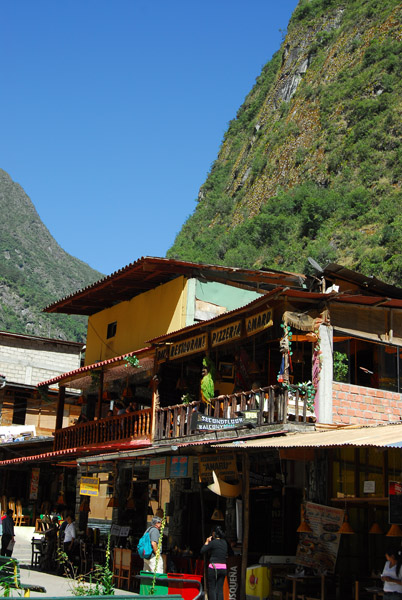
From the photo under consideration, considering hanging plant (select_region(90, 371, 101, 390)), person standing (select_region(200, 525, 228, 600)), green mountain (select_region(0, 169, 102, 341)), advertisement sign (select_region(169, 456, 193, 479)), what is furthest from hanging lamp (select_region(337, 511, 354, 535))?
green mountain (select_region(0, 169, 102, 341))

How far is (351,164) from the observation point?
206 ft

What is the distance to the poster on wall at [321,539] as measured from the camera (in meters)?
Result: 13.5

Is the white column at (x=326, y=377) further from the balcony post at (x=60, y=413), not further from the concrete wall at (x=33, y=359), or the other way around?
the concrete wall at (x=33, y=359)

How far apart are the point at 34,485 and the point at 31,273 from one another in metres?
96.1

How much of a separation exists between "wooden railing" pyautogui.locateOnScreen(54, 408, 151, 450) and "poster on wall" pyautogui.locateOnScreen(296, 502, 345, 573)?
7091mm

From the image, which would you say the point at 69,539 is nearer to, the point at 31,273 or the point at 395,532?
the point at 395,532

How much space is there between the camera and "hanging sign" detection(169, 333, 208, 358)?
18828mm

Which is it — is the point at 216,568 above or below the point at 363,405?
below

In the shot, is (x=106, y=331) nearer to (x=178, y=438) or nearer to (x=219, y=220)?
(x=178, y=438)

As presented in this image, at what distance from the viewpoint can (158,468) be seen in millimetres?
18031

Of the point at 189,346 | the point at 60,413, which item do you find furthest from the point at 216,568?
the point at 60,413

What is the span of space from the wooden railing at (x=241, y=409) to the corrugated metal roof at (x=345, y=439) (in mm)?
992

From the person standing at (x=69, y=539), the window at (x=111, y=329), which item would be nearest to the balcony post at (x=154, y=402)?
the person standing at (x=69, y=539)

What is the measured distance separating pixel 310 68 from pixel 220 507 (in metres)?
69.6
